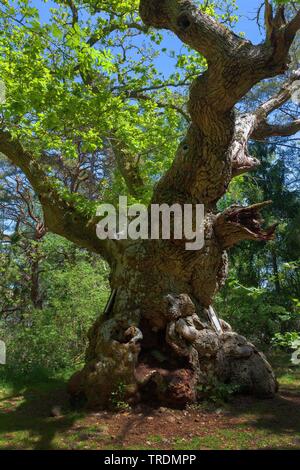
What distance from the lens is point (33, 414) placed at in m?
5.92

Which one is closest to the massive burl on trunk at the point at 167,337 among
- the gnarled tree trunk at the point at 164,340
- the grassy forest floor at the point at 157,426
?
the gnarled tree trunk at the point at 164,340

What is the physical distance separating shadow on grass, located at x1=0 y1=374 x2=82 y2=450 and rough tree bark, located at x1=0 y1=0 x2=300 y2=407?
51 centimetres

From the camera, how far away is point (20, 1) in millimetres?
7688

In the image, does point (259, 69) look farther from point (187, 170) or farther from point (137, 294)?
point (137, 294)

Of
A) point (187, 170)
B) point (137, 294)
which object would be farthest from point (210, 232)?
point (137, 294)

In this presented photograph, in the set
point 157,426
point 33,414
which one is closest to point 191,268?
point 157,426

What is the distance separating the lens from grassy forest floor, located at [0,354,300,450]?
4.59m

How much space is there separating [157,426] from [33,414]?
5.89 feet

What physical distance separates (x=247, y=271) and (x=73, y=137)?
838 centimetres

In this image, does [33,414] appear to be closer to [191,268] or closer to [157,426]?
[157,426]

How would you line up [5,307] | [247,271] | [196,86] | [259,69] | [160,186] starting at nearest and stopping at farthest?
[259,69]
[196,86]
[160,186]
[5,307]
[247,271]

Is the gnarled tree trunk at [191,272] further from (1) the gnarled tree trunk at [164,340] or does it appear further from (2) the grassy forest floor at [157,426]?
(2) the grassy forest floor at [157,426]

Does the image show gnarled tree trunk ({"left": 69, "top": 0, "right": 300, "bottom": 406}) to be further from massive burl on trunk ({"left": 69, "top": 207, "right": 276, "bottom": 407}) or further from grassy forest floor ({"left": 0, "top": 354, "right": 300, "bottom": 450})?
grassy forest floor ({"left": 0, "top": 354, "right": 300, "bottom": 450})

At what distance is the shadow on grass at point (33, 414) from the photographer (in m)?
4.76
